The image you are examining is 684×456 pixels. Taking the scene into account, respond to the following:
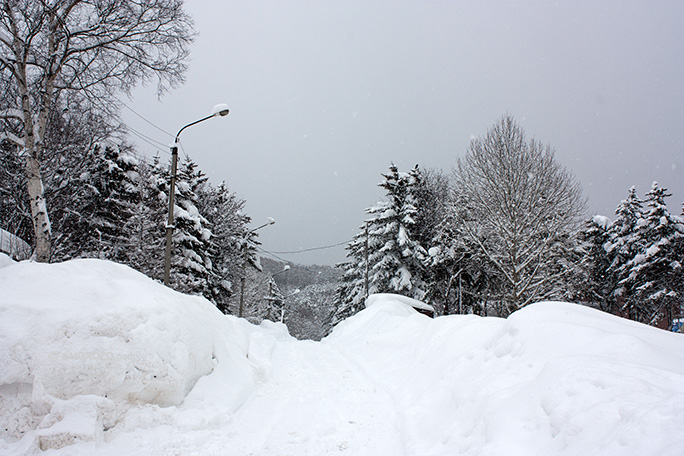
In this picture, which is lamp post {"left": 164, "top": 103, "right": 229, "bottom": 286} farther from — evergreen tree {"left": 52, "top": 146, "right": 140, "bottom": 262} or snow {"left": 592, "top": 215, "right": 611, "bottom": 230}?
snow {"left": 592, "top": 215, "right": 611, "bottom": 230}

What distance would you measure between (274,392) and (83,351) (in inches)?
119

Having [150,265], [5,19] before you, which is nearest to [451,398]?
[5,19]

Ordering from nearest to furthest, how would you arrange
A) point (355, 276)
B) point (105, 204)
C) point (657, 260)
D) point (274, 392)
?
point (274, 392), point (105, 204), point (657, 260), point (355, 276)

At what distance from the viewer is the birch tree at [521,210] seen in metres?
15.5

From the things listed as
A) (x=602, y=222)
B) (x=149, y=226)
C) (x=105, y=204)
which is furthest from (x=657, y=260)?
(x=105, y=204)

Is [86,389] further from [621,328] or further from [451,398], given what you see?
[621,328]

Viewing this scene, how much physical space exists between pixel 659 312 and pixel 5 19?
3862 cm

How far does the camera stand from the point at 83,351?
3740mm

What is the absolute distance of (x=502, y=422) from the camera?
125 inches

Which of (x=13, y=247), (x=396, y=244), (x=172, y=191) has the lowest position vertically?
(x=13, y=247)

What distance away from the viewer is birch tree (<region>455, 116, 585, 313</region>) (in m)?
15.5

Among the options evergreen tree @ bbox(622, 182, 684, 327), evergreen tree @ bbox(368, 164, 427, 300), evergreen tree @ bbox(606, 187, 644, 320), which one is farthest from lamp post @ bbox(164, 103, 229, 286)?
evergreen tree @ bbox(606, 187, 644, 320)

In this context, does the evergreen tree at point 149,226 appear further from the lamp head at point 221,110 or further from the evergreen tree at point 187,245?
the lamp head at point 221,110

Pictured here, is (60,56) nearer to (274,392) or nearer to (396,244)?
(274,392)
